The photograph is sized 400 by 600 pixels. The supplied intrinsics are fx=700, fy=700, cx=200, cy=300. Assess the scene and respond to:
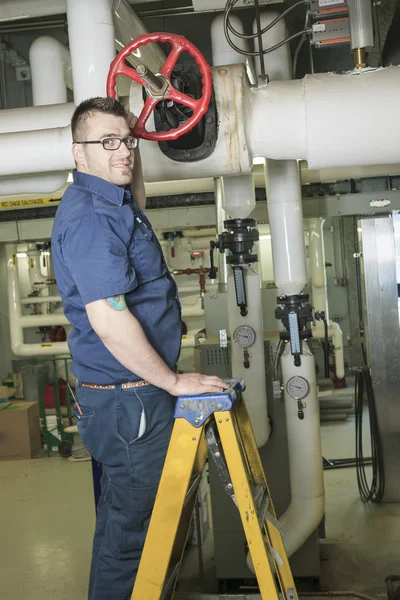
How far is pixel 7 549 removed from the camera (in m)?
4.06

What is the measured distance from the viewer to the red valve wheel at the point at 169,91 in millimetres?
2115

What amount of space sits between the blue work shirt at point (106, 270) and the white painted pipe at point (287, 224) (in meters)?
1.25

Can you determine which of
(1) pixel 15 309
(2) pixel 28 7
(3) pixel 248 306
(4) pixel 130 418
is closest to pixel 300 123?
(4) pixel 130 418

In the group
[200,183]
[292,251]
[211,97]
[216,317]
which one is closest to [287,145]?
[211,97]

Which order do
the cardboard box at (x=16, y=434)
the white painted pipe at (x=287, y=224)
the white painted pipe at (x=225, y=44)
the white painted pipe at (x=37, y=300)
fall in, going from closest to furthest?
1. the white painted pipe at (x=287, y=224)
2. the white painted pipe at (x=225, y=44)
3. the cardboard box at (x=16, y=434)
4. the white painted pipe at (x=37, y=300)

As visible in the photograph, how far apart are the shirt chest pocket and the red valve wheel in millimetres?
432

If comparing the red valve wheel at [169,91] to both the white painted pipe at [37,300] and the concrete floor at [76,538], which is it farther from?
the white painted pipe at [37,300]

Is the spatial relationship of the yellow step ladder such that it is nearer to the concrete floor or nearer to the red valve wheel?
the red valve wheel

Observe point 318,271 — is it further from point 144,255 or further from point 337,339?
point 144,255

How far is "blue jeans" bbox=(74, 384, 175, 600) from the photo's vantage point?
6.26ft

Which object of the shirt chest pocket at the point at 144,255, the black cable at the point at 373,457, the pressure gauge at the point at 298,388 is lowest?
the black cable at the point at 373,457

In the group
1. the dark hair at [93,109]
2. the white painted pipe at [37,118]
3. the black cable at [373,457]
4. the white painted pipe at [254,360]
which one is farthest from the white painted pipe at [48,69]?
the black cable at [373,457]

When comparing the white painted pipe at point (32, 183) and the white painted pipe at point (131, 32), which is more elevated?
the white painted pipe at point (131, 32)

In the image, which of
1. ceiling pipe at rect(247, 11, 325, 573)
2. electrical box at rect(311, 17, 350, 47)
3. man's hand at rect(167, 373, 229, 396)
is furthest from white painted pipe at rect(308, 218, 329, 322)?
man's hand at rect(167, 373, 229, 396)
